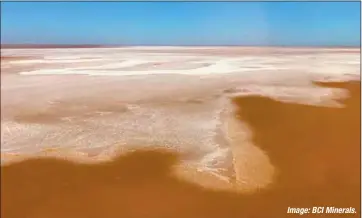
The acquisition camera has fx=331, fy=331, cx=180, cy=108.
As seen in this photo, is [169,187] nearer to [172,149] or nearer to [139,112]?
[172,149]

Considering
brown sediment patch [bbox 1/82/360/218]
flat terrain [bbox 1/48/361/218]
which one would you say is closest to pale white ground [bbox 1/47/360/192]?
flat terrain [bbox 1/48/361/218]

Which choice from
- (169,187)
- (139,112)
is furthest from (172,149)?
(139,112)

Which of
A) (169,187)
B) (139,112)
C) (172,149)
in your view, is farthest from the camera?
(139,112)

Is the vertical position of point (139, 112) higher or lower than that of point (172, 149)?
higher

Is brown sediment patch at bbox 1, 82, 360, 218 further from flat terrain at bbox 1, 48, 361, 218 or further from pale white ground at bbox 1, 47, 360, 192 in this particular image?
pale white ground at bbox 1, 47, 360, 192

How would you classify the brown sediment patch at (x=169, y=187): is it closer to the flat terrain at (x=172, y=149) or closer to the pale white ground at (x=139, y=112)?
the flat terrain at (x=172, y=149)

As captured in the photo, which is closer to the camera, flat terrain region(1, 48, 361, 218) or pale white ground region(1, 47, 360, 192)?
flat terrain region(1, 48, 361, 218)

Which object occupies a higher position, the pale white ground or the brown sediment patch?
the pale white ground
